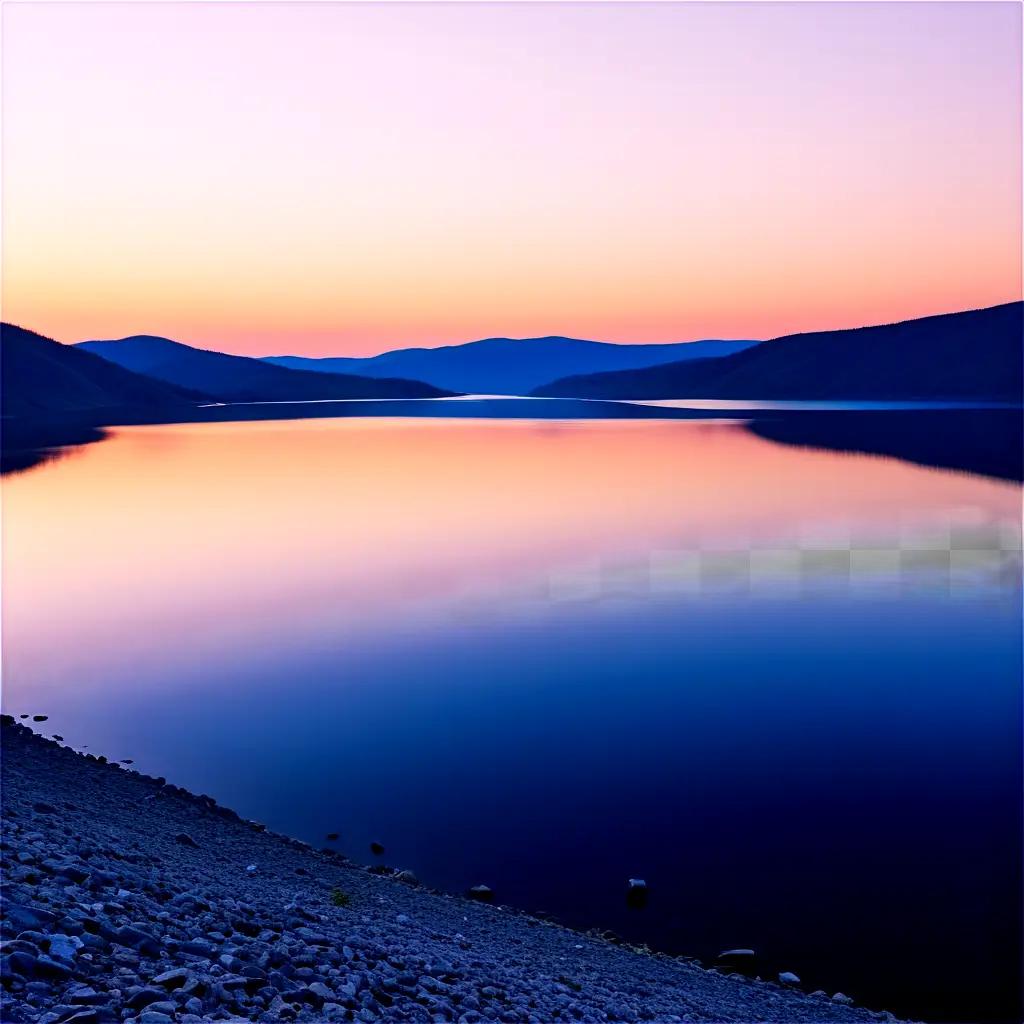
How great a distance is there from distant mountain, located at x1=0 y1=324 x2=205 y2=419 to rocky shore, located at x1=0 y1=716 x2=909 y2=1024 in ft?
346

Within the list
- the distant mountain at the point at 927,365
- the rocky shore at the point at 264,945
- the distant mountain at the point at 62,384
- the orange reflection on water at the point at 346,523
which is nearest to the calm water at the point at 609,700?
the orange reflection on water at the point at 346,523

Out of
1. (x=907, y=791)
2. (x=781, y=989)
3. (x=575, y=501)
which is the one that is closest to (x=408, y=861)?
(x=781, y=989)

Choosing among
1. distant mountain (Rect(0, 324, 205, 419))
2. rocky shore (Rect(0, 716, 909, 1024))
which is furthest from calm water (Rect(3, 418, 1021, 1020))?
distant mountain (Rect(0, 324, 205, 419))

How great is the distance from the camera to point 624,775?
10180 mm

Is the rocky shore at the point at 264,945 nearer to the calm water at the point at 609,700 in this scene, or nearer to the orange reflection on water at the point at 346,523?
the calm water at the point at 609,700

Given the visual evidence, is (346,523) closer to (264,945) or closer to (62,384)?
(264,945)

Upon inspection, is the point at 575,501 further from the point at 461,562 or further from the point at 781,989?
the point at 781,989

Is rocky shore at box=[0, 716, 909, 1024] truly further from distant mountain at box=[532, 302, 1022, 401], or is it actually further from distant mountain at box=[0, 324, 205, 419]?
distant mountain at box=[532, 302, 1022, 401]

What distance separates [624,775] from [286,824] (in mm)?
3628

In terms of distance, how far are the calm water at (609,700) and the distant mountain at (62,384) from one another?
92595mm

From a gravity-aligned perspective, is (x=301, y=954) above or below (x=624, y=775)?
above

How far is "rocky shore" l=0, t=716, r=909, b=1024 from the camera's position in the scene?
14.0 ft

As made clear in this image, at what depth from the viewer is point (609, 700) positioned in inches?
494

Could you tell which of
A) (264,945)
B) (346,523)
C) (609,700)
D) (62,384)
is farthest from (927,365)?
(264,945)
